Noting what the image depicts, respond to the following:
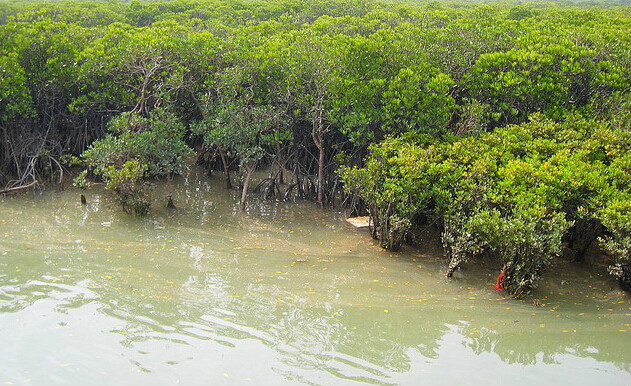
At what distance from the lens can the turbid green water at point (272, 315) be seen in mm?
6496

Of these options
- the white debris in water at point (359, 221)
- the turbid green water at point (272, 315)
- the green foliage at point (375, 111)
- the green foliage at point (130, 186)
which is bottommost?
the turbid green water at point (272, 315)

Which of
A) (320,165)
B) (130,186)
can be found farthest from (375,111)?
(130,186)

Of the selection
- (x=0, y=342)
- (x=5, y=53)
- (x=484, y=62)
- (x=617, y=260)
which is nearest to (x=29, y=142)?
(x=5, y=53)

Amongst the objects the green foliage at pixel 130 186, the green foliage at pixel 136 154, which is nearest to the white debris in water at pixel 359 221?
the green foliage at pixel 136 154

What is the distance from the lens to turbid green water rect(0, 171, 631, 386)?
6496 mm

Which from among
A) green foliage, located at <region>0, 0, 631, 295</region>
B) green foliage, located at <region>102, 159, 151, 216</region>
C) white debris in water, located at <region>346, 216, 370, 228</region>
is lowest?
white debris in water, located at <region>346, 216, 370, 228</region>

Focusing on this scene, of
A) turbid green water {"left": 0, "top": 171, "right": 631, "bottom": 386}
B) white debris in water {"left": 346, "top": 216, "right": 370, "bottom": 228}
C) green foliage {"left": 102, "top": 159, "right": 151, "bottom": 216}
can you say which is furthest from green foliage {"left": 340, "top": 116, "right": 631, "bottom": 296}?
green foliage {"left": 102, "top": 159, "right": 151, "bottom": 216}

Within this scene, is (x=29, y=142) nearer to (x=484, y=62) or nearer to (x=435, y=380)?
(x=484, y=62)

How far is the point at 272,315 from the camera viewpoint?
25.8 feet

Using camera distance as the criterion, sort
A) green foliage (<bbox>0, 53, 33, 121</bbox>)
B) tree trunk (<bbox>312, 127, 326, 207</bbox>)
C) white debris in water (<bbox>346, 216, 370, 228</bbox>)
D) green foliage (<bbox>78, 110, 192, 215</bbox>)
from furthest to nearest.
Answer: tree trunk (<bbox>312, 127, 326, 207</bbox>) < green foliage (<bbox>0, 53, 33, 121</bbox>) < white debris in water (<bbox>346, 216, 370, 228</bbox>) < green foliage (<bbox>78, 110, 192, 215</bbox>)

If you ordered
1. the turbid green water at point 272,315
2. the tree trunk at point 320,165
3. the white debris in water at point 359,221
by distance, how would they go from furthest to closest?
the tree trunk at point 320,165
the white debris in water at point 359,221
the turbid green water at point 272,315

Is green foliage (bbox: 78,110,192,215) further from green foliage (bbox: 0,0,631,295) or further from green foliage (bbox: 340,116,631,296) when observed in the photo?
green foliage (bbox: 340,116,631,296)

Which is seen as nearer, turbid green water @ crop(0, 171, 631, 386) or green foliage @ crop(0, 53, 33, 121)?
turbid green water @ crop(0, 171, 631, 386)

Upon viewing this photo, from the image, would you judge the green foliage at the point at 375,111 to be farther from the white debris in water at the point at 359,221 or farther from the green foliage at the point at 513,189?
the white debris in water at the point at 359,221
